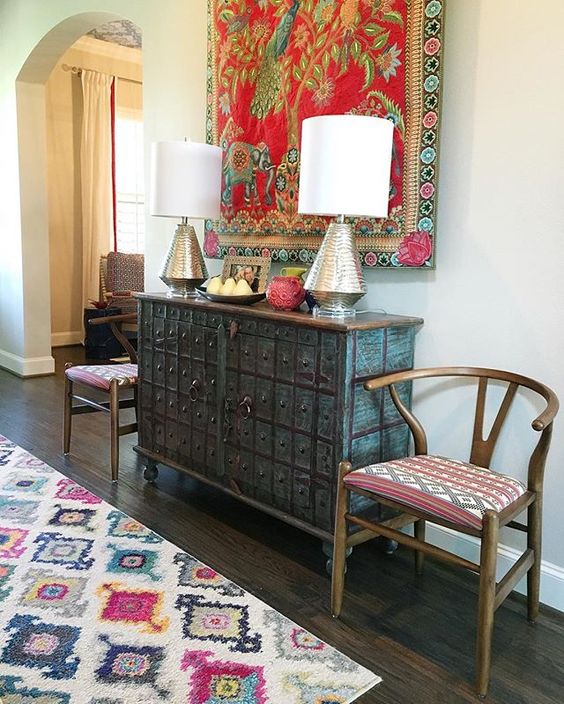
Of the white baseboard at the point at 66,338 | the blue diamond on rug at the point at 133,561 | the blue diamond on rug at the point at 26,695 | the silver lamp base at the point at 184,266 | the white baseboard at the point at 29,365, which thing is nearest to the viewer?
the blue diamond on rug at the point at 26,695

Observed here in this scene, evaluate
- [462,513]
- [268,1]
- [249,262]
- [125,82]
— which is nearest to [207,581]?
[462,513]

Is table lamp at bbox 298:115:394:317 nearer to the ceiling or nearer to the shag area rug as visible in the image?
the shag area rug

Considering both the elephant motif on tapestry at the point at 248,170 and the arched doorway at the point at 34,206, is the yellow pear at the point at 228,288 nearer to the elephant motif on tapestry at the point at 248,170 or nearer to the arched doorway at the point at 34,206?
the elephant motif on tapestry at the point at 248,170

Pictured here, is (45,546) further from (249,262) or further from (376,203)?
(376,203)

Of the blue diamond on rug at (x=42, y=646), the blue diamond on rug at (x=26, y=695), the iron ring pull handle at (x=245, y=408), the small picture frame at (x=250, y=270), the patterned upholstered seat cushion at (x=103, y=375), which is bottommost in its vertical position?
the blue diamond on rug at (x=42, y=646)

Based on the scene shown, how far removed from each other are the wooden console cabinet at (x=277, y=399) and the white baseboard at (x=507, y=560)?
0.34m

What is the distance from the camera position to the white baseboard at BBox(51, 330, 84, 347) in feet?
21.7

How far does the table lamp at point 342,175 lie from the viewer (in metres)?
2.09

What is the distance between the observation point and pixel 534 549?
1951 millimetres

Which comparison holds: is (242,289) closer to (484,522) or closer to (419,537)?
(419,537)

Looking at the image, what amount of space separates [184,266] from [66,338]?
4118 millimetres

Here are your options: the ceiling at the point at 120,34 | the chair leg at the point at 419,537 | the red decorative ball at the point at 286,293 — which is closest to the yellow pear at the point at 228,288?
the red decorative ball at the point at 286,293

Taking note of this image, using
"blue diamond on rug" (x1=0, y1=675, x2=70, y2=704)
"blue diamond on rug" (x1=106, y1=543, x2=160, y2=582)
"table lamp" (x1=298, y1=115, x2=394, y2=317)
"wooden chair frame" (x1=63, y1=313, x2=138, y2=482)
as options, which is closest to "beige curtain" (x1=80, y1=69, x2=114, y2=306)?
"wooden chair frame" (x1=63, y1=313, x2=138, y2=482)

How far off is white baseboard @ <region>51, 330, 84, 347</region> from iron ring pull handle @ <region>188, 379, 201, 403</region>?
4.28m
